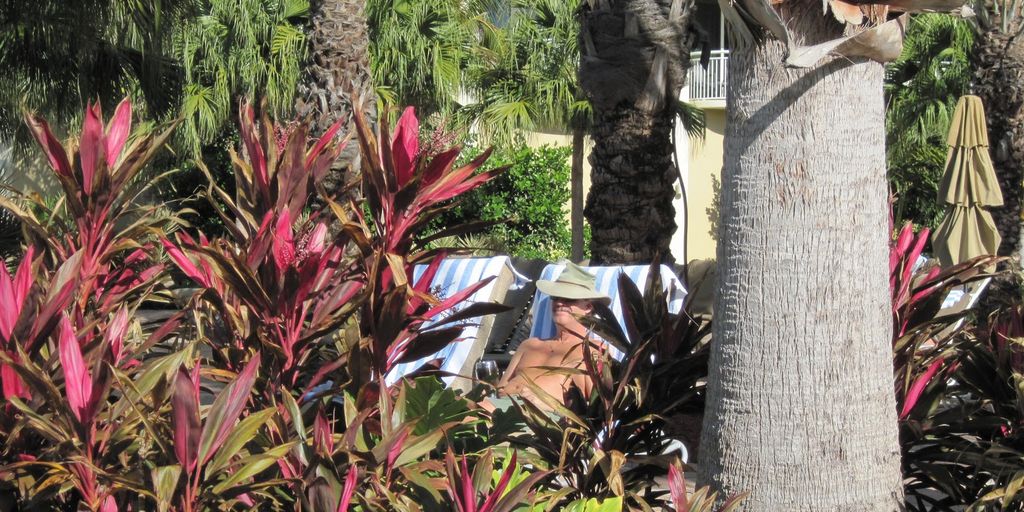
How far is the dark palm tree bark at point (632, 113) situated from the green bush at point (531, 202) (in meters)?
13.2

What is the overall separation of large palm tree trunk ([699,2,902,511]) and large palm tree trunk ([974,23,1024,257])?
10416 millimetres

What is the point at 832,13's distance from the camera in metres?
2.63

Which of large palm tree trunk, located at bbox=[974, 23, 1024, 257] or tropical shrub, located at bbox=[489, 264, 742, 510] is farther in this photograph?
large palm tree trunk, located at bbox=[974, 23, 1024, 257]

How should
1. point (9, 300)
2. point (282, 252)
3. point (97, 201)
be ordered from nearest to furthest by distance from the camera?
point (9, 300)
point (282, 252)
point (97, 201)

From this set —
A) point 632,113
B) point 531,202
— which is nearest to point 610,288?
point 632,113

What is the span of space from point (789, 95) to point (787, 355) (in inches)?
26.6

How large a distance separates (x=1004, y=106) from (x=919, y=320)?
10.0 meters

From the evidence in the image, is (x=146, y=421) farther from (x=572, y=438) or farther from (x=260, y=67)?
(x=260, y=67)

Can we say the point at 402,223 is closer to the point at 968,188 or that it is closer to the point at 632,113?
the point at 632,113

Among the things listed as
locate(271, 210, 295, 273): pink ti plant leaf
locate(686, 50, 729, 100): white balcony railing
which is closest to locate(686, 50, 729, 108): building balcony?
locate(686, 50, 729, 100): white balcony railing

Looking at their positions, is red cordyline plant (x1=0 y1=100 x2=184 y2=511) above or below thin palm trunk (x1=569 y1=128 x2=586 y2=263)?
above

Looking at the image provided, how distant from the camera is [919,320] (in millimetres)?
3223

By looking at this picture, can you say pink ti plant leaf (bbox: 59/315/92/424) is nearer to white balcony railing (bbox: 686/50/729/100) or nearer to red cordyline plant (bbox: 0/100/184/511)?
red cordyline plant (bbox: 0/100/184/511)

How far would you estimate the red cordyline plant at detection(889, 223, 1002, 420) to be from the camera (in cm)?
308
